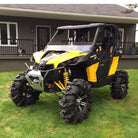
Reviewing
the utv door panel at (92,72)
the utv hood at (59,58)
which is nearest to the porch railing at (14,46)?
the utv hood at (59,58)

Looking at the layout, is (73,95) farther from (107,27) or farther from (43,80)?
(107,27)

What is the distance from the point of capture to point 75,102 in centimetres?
324

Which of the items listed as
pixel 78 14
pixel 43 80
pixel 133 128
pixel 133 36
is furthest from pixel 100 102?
pixel 133 36

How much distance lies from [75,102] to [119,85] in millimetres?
2025

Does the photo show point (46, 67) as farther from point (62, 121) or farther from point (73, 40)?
point (73, 40)

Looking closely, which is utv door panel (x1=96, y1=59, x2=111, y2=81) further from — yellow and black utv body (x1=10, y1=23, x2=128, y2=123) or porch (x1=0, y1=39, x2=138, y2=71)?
porch (x1=0, y1=39, x2=138, y2=71)

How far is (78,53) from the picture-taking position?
3568 millimetres

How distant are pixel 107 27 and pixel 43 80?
2.27 metres

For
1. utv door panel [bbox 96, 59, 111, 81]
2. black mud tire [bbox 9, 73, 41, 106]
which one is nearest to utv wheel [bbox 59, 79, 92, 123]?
utv door panel [bbox 96, 59, 111, 81]

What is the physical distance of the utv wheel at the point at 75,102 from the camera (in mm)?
3154

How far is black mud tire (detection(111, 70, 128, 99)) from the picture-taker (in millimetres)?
4728

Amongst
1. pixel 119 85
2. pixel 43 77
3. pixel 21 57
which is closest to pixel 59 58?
pixel 43 77

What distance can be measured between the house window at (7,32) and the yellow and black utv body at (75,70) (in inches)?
344

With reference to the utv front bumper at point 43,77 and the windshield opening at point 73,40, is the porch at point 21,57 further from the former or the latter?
the utv front bumper at point 43,77
